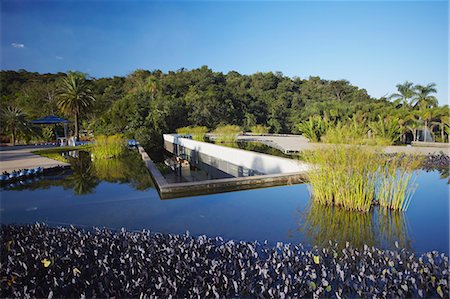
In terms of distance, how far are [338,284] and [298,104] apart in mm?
28530

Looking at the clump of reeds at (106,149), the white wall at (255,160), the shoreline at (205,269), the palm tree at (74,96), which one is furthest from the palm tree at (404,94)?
the shoreline at (205,269)

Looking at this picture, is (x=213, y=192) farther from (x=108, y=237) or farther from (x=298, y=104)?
(x=298, y=104)

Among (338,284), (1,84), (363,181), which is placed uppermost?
(1,84)

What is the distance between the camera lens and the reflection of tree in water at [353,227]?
9.40 ft

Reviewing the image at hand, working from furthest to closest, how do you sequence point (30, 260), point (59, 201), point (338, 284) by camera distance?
point (59, 201) < point (30, 260) < point (338, 284)

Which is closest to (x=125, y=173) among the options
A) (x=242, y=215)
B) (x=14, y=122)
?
(x=242, y=215)

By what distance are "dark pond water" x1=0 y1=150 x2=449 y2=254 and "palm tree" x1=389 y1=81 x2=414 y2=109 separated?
2131 cm

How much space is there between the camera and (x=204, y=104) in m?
23.1

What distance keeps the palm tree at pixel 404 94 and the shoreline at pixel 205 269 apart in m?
24.9

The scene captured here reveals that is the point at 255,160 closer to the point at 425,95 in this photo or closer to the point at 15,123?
the point at 15,123

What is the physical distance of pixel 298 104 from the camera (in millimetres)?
29281

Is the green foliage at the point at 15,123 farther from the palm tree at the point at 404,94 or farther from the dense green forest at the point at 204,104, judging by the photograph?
the palm tree at the point at 404,94

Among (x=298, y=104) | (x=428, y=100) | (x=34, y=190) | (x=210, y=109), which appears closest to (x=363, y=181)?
(x=34, y=190)

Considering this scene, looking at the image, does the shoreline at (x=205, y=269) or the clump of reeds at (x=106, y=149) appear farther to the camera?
the clump of reeds at (x=106, y=149)
